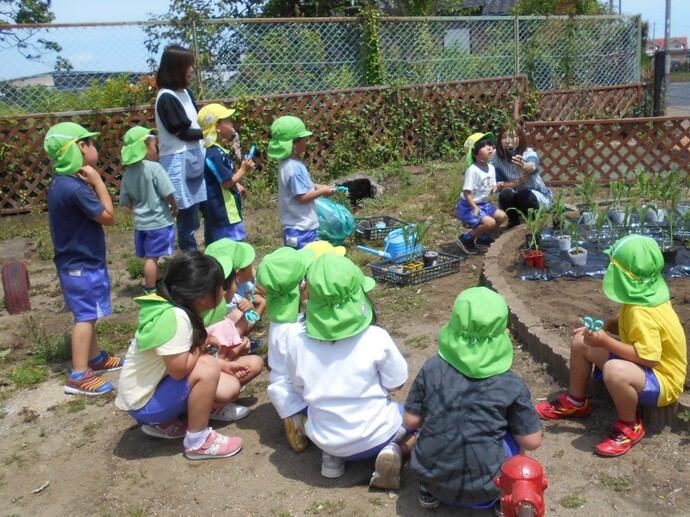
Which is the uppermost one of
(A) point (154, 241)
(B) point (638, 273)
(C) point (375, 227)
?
(B) point (638, 273)

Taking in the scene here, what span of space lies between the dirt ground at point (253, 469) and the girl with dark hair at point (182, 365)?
14 centimetres

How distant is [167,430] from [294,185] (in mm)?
2110

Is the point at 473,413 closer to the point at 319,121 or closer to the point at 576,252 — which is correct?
the point at 576,252

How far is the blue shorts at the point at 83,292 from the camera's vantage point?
4.17 metres

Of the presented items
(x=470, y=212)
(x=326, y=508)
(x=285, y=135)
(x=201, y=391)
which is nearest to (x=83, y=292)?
(x=201, y=391)

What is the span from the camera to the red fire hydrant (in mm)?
2215

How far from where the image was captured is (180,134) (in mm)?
5125

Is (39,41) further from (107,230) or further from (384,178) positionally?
(384,178)

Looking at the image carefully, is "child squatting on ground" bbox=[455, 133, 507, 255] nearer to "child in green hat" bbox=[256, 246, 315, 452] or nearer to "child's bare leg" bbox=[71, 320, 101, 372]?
"child in green hat" bbox=[256, 246, 315, 452]

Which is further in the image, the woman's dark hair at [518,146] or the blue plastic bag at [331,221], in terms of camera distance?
the blue plastic bag at [331,221]

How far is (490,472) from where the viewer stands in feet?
8.60

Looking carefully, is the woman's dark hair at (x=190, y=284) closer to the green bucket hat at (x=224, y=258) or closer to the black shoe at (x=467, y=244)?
the green bucket hat at (x=224, y=258)

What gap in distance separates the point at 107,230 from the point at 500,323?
21.2ft

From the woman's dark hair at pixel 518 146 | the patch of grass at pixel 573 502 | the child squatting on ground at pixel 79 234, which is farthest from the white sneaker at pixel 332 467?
the woman's dark hair at pixel 518 146
